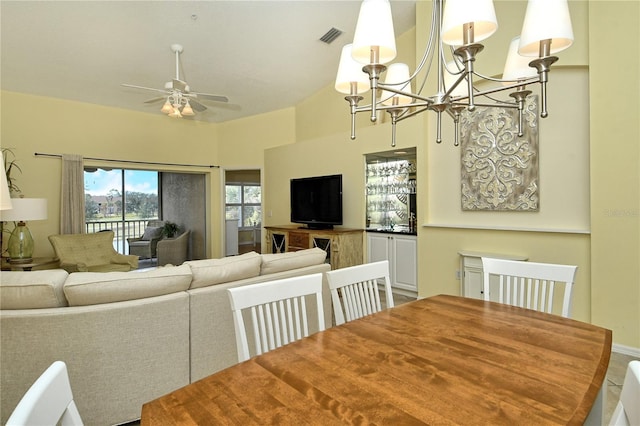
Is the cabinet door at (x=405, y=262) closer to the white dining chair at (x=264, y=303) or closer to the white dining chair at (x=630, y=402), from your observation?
the white dining chair at (x=264, y=303)

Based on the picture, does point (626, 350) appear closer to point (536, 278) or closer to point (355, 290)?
point (536, 278)

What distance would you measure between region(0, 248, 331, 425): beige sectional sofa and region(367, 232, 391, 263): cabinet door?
301 cm

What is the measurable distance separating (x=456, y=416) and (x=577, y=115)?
345 centimetres

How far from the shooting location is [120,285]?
1.94 m

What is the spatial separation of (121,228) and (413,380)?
8542mm

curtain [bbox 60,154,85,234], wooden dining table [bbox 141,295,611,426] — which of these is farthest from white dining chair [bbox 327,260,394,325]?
curtain [bbox 60,154,85,234]

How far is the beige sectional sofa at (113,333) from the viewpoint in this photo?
174 centimetres

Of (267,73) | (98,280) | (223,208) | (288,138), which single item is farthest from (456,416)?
(223,208)

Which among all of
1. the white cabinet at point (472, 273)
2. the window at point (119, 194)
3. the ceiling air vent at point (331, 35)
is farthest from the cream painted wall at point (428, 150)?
the window at point (119, 194)

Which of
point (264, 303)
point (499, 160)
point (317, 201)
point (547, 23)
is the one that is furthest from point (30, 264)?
point (499, 160)

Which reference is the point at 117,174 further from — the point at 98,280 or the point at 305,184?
the point at 98,280

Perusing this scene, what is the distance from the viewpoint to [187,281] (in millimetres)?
2158

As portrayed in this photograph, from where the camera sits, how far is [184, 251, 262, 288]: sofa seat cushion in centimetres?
223

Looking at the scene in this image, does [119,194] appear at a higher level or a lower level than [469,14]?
lower
